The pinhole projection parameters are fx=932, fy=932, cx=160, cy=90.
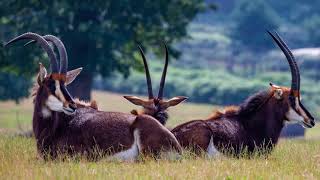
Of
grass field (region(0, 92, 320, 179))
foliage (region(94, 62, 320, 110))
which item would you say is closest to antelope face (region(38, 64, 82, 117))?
grass field (region(0, 92, 320, 179))

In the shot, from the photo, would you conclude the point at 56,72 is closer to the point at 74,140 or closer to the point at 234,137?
the point at 74,140

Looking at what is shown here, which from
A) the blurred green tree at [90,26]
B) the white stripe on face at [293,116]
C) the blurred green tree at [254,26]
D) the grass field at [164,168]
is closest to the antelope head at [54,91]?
the grass field at [164,168]

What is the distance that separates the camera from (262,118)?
13.8m

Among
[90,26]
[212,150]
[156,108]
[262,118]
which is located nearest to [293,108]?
[262,118]

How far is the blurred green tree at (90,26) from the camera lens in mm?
26266

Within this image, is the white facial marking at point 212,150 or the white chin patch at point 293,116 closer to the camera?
the white facial marking at point 212,150

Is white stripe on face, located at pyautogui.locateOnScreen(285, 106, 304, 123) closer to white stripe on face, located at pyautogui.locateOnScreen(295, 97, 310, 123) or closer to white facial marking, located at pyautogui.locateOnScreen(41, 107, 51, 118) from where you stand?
white stripe on face, located at pyautogui.locateOnScreen(295, 97, 310, 123)

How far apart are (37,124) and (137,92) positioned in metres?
48.4

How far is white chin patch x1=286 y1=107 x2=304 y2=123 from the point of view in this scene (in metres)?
13.6

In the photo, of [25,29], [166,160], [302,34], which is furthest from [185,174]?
[302,34]

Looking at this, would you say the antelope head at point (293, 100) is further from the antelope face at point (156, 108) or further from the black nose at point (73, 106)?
the black nose at point (73, 106)

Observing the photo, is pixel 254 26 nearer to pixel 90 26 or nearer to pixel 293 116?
pixel 90 26

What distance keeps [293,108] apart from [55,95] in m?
3.80

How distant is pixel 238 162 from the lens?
37.4 feet
